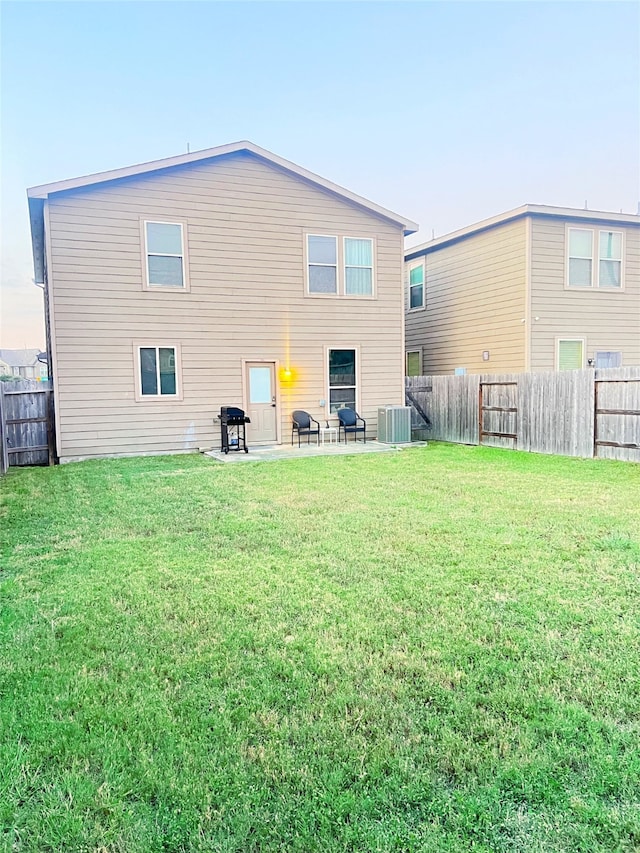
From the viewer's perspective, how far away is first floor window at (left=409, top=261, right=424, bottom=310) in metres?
16.9

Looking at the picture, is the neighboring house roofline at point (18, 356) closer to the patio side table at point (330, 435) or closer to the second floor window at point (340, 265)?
the second floor window at point (340, 265)

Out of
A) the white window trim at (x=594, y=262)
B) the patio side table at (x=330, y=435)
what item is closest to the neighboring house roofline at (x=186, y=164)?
the white window trim at (x=594, y=262)

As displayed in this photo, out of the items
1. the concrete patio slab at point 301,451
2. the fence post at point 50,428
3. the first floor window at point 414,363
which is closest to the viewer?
the concrete patio slab at point 301,451

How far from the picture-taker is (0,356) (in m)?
58.2

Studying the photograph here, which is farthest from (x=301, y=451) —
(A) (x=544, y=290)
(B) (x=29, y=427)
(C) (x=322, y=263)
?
(A) (x=544, y=290)

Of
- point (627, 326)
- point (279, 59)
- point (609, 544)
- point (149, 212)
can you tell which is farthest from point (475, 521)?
point (279, 59)

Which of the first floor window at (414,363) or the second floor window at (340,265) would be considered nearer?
the second floor window at (340,265)

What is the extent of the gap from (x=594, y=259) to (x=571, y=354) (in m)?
2.51

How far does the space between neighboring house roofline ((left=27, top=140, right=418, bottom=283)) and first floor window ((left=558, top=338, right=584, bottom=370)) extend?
15.7 feet

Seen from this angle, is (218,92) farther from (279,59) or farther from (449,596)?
(449,596)

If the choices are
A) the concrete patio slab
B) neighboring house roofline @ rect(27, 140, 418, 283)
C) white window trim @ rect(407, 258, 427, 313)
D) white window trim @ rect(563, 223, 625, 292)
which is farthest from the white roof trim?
the concrete patio slab

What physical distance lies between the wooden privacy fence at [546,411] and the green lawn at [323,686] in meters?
→ 4.44

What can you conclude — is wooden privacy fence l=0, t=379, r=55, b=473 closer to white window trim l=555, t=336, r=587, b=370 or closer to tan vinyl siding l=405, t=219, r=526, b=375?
tan vinyl siding l=405, t=219, r=526, b=375

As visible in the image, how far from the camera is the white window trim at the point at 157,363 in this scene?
1056cm
